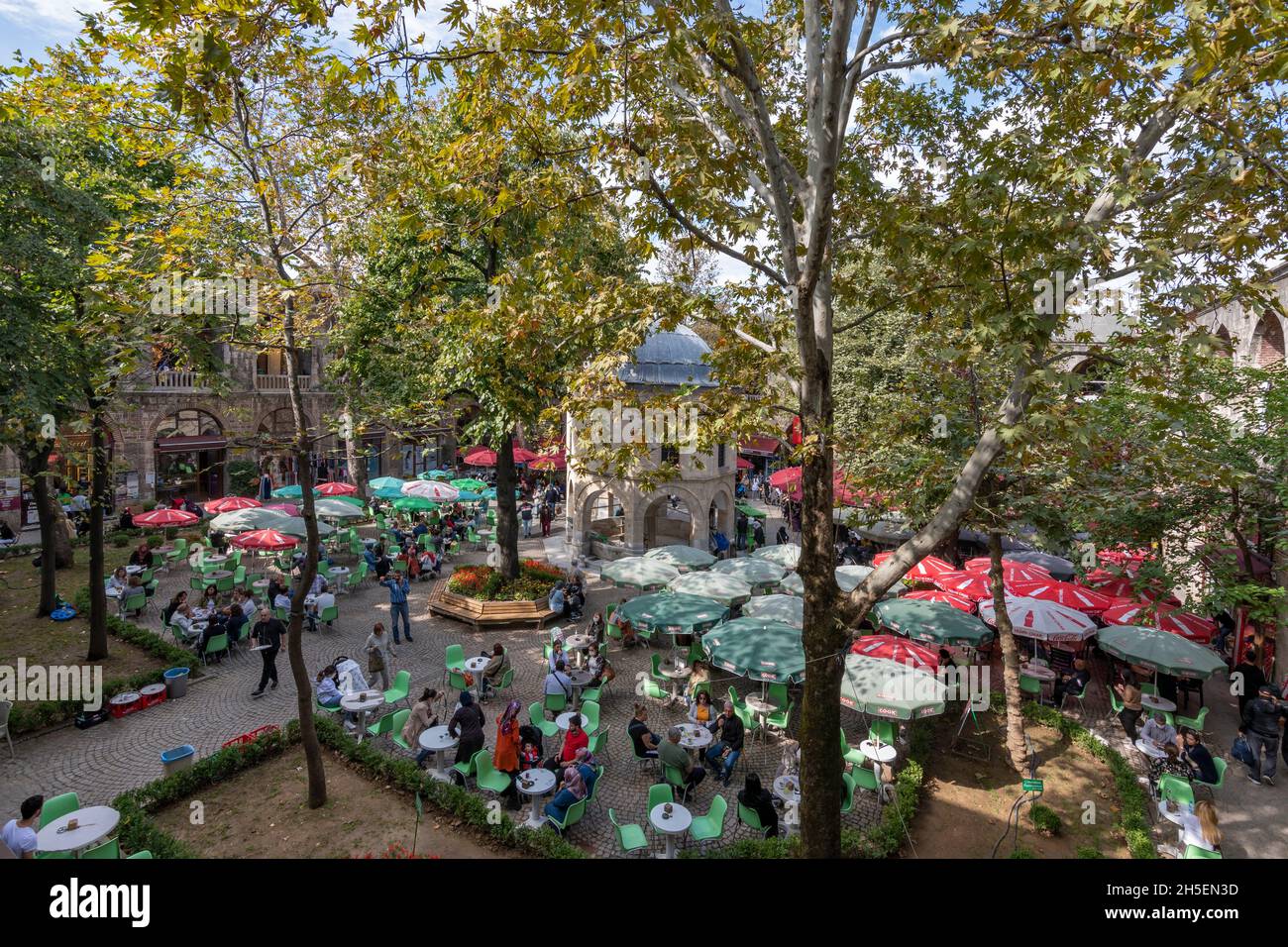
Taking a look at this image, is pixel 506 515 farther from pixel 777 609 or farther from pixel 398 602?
pixel 777 609

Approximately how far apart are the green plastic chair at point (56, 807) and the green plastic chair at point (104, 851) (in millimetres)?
1074

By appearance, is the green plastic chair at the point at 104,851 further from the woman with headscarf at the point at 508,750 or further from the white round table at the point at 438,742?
the woman with headscarf at the point at 508,750

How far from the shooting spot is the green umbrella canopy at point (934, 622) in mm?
13523

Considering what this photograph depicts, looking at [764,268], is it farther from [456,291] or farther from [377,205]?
[456,291]

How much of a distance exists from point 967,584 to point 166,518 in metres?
23.7

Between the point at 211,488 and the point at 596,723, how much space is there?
2972 centimetres

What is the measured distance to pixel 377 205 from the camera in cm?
848

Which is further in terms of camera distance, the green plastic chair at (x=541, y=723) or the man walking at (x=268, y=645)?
the man walking at (x=268, y=645)

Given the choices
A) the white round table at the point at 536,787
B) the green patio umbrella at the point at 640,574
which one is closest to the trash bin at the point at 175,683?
the white round table at the point at 536,787

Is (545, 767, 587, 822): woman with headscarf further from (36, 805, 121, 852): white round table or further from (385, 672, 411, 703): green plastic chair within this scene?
(36, 805, 121, 852): white round table

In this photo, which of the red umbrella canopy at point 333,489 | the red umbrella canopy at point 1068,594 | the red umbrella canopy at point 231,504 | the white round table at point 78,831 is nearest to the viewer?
the white round table at point 78,831

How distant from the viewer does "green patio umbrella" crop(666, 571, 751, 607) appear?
1580 cm

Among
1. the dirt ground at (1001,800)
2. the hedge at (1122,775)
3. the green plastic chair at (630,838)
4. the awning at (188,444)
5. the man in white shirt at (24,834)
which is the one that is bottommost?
the dirt ground at (1001,800)

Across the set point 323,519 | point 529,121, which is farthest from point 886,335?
point 323,519
